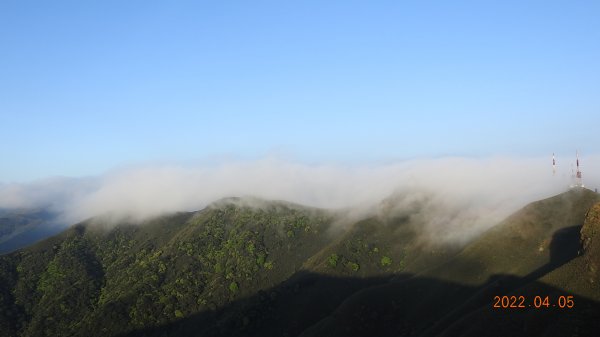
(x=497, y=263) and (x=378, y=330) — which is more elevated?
→ (x=497, y=263)

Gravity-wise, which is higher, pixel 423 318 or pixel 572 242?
pixel 572 242

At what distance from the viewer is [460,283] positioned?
588 feet

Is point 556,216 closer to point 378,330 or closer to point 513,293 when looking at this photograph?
point 513,293

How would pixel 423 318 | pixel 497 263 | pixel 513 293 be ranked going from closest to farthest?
pixel 513 293
pixel 423 318
pixel 497 263

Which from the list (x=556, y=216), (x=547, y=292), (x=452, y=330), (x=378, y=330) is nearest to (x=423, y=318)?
(x=378, y=330)

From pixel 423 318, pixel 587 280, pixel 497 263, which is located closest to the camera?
pixel 587 280

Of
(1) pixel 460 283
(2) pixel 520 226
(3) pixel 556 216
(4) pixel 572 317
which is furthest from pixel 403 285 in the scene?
(4) pixel 572 317

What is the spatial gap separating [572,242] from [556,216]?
2883cm

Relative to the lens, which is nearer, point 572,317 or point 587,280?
point 572,317

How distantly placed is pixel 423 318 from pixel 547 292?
163ft

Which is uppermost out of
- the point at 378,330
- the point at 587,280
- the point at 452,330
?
the point at 587,280

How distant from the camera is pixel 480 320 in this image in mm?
131625

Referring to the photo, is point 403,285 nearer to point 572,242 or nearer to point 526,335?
point 572,242

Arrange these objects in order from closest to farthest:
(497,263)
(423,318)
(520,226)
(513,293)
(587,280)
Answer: (587,280) → (513,293) → (423,318) → (497,263) → (520,226)
